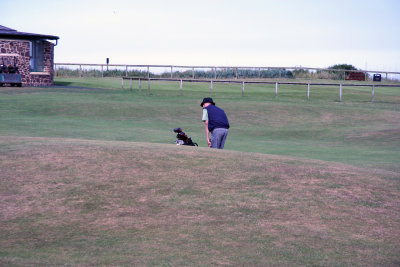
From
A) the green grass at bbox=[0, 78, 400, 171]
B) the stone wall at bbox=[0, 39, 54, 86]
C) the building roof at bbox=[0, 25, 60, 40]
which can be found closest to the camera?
the green grass at bbox=[0, 78, 400, 171]

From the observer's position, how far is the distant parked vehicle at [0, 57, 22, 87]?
41062mm

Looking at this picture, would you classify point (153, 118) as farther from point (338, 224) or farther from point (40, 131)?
point (338, 224)

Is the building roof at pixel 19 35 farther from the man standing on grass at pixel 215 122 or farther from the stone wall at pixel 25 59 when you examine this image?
the man standing on grass at pixel 215 122

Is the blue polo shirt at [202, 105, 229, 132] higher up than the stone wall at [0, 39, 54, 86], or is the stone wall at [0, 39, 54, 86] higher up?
the stone wall at [0, 39, 54, 86]

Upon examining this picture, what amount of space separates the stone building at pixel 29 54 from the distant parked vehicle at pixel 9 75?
22.0 inches

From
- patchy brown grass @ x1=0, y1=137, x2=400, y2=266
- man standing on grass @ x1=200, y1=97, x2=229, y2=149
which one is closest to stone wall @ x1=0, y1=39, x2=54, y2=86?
man standing on grass @ x1=200, y1=97, x2=229, y2=149

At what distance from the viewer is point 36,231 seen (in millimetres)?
7809

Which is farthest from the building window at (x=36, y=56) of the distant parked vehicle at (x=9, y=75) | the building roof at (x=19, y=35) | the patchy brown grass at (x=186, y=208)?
the patchy brown grass at (x=186, y=208)

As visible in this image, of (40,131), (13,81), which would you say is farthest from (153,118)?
(13,81)

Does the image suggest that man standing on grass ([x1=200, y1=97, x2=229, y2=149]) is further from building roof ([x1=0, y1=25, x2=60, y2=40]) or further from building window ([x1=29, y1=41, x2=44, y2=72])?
building window ([x1=29, y1=41, x2=44, y2=72])

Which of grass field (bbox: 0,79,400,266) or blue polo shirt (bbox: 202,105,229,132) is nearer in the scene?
grass field (bbox: 0,79,400,266)

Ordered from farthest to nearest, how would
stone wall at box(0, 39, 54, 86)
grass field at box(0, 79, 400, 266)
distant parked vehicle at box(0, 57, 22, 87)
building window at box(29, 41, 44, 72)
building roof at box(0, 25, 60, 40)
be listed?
building window at box(29, 41, 44, 72), building roof at box(0, 25, 60, 40), stone wall at box(0, 39, 54, 86), distant parked vehicle at box(0, 57, 22, 87), grass field at box(0, 79, 400, 266)

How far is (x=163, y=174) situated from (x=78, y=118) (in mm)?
18676

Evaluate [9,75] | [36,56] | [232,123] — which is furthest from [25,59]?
[232,123]
